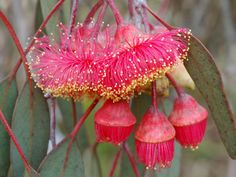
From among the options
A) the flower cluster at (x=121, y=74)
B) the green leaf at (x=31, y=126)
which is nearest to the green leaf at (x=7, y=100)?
the green leaf at (x=31, y=126)

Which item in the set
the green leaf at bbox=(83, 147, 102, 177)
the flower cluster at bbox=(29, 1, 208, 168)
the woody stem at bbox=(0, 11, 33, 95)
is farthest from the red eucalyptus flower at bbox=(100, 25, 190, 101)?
the green leaf at bbox=(83, 147, 102, 177)

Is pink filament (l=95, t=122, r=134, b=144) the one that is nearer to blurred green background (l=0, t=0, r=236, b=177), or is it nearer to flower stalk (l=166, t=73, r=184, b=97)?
flower stalk (l=166, t=73, r=184, b=97)

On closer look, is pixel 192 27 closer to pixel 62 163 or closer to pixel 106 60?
pixel 62 163

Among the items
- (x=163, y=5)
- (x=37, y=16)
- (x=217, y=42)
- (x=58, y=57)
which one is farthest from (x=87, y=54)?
(x=217, y=42)

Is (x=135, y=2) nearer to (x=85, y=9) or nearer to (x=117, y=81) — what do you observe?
(x=117, y=81)

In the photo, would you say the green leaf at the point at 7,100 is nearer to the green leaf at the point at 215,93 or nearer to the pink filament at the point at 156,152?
the pink filament at the point at 156,152

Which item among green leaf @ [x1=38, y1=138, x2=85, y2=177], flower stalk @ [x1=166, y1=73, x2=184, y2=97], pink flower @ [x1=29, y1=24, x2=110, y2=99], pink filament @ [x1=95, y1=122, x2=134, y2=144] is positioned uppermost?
pink flower @ [x1=29, y1=24, x2=110, y2=99]
